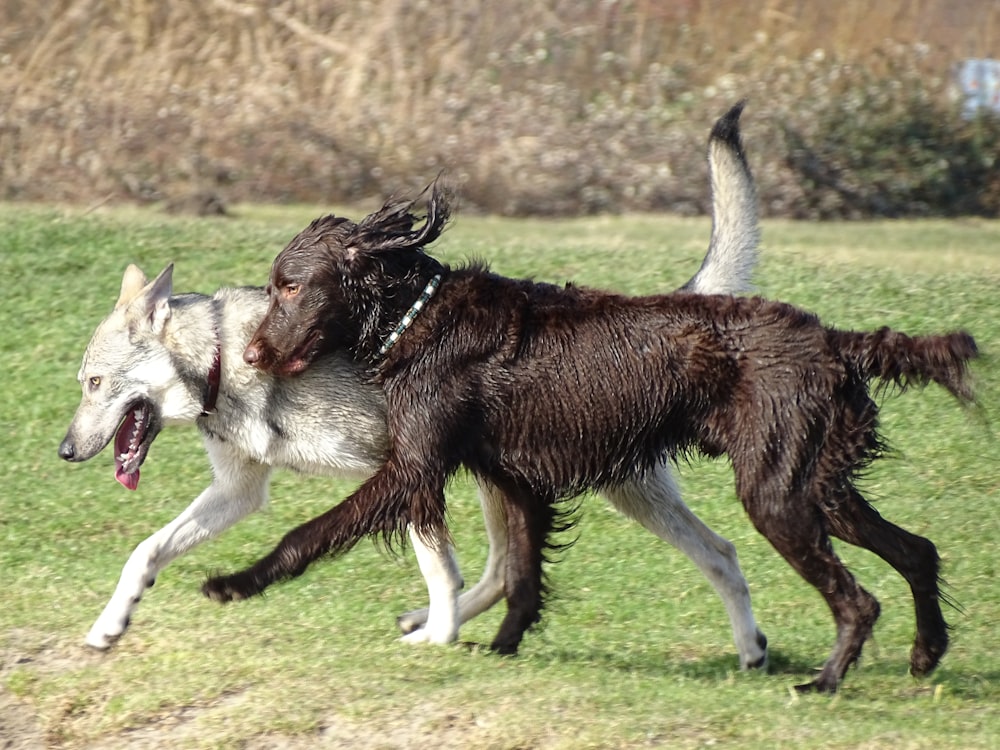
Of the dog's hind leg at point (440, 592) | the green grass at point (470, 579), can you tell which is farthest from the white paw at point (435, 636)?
the green grass at point (470, 579)

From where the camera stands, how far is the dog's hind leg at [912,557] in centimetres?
609

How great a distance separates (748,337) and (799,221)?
10839mm

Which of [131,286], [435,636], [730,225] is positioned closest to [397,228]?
[131,286]

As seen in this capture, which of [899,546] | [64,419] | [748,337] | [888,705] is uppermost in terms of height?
[748,337]

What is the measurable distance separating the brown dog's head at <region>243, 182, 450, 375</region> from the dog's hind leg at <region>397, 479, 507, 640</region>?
3.45ft

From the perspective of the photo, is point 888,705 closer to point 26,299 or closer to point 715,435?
point 715,435

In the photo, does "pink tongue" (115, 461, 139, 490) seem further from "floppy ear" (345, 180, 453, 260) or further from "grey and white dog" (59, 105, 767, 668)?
"floppy ear" (345, 180, 453, 260)

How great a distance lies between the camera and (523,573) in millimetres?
6645

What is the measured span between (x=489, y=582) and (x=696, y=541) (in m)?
0.94

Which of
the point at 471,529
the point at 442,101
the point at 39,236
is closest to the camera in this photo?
the point at 471,529

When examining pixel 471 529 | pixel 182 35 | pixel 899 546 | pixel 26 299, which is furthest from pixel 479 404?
A: pixel 182 35

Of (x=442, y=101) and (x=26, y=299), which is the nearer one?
(x=26, y=299)

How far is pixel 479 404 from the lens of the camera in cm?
619

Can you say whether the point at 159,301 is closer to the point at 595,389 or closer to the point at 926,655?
the point at 595,389
